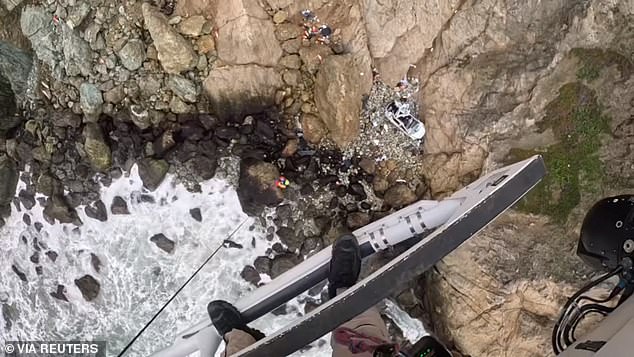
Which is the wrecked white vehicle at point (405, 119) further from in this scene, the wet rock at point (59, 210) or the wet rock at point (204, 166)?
the wet rock at point (59, 210)

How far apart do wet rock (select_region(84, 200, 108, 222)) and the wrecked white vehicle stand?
10.9 ft

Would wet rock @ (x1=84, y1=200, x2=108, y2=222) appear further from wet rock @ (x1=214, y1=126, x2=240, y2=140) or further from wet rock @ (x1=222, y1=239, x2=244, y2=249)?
wet rock @ (x1=214, y1=126, x2=240, y2=140)

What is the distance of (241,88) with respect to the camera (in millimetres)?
5488

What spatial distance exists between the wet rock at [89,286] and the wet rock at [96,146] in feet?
4.71

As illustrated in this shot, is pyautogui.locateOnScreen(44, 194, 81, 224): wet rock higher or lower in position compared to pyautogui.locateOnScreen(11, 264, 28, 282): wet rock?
higher

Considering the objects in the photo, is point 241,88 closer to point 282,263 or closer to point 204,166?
point 204,166

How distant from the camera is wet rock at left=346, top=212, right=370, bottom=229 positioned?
551 centimetres

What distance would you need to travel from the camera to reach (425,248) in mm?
3363

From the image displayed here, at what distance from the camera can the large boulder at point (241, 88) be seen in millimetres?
5391

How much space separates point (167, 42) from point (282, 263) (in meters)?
2.52

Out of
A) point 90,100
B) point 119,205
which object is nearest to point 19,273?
point 119,205

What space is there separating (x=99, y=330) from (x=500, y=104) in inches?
206

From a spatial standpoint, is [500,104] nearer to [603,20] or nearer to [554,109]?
[554,109]

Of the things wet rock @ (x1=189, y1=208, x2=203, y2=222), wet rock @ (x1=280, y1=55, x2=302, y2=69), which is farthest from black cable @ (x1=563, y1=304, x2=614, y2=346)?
wet rock @ (x1=189, y1=208, x2=203, y2=222)
